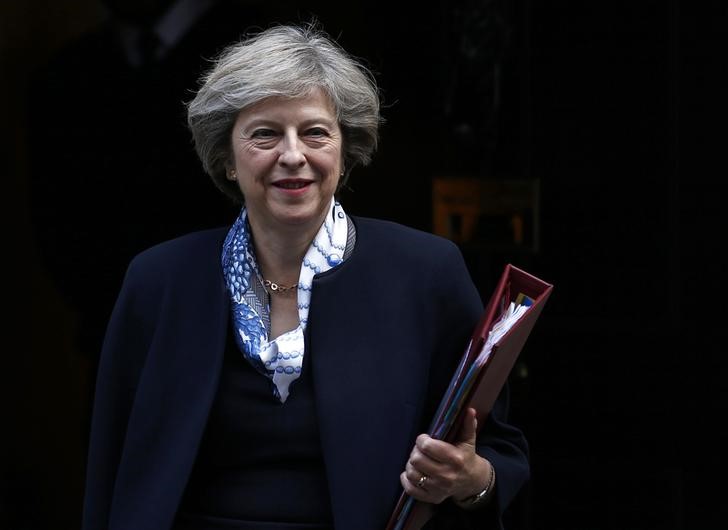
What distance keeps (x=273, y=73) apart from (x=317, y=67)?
0.29 feet

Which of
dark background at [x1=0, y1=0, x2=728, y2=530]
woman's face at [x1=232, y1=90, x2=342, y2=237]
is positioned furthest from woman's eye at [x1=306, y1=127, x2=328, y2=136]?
dark background at [x1=0, y1=0, x2=728, y2=530]

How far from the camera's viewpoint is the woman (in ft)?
7.29

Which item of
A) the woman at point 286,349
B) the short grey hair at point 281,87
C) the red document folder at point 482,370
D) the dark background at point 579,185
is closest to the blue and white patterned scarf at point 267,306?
the woman at point 286,349

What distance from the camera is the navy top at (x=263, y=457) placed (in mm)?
2223

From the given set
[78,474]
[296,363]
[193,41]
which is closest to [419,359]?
[296,363]

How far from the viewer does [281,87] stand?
2.22m

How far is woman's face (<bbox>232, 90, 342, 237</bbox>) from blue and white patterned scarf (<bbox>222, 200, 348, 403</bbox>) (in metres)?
0.07

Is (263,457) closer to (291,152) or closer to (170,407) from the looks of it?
(170,407)

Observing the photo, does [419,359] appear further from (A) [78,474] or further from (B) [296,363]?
(A) [78,474]

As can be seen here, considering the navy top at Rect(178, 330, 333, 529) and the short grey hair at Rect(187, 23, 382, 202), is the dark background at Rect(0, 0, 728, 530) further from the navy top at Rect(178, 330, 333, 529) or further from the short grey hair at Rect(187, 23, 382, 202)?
the navy top at Rect(178, 330, 333, 529)

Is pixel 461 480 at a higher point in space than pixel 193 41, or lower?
lower

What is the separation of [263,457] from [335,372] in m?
0.19

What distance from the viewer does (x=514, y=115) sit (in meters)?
3.70

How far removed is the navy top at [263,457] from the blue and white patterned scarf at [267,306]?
0.03 metres
